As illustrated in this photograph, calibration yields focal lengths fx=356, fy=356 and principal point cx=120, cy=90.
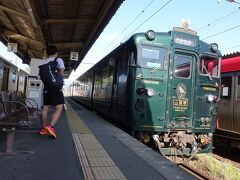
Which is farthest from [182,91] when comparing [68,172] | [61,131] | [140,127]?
[68,172]

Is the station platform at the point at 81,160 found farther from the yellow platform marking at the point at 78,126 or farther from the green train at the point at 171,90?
the green train at the point at 171,90

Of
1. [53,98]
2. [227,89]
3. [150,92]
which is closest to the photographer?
[53,98]

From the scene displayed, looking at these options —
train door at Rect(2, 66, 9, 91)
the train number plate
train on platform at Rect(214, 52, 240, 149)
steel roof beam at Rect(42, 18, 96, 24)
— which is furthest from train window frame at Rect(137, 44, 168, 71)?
train door at Rect(2, 66, 9, 91)

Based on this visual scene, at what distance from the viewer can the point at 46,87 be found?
22.2 feet

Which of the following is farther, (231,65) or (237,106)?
(231,65)

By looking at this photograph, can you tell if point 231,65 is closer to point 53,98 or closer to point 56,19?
point 53,98

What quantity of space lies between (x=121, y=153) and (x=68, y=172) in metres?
1.59

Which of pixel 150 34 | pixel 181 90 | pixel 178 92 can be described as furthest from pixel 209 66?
pixel 150 34

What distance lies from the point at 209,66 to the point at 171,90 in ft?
5.02

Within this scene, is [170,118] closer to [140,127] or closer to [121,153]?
[140,127]

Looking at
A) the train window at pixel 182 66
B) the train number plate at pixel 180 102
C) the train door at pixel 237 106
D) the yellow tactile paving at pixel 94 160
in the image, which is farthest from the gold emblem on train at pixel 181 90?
the yellow tactile paving at pixel 94 160

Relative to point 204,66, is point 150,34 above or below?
above

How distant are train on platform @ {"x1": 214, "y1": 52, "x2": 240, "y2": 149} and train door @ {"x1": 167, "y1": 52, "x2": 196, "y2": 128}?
2190 mm

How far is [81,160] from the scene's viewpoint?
5387 millimetres
